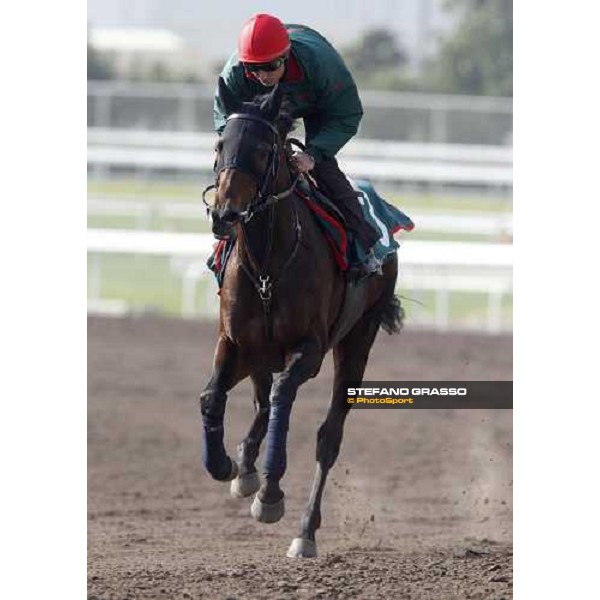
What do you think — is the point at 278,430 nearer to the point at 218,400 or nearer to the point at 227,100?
the point at 218,400

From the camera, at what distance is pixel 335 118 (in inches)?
223

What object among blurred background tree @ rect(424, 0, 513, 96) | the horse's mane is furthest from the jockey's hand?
blurred background tree @ rect(424, 0, 513, 96)

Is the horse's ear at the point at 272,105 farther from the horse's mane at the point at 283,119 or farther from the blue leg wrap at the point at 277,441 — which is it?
the blue leg wrap at the point at 277,441

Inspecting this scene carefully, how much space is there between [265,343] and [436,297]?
1008 centimetres

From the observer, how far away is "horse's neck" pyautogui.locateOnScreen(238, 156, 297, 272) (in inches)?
215

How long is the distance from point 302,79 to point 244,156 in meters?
0.66

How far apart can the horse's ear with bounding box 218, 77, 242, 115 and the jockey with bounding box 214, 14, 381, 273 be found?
1.9 inches

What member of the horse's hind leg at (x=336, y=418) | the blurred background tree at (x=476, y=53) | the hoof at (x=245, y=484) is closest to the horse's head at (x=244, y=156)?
the hoof at (x=245, y=484)

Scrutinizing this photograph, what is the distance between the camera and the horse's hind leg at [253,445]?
5949 mm

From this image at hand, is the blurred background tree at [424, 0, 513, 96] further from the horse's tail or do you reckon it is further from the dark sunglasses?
the dark sunglasses
